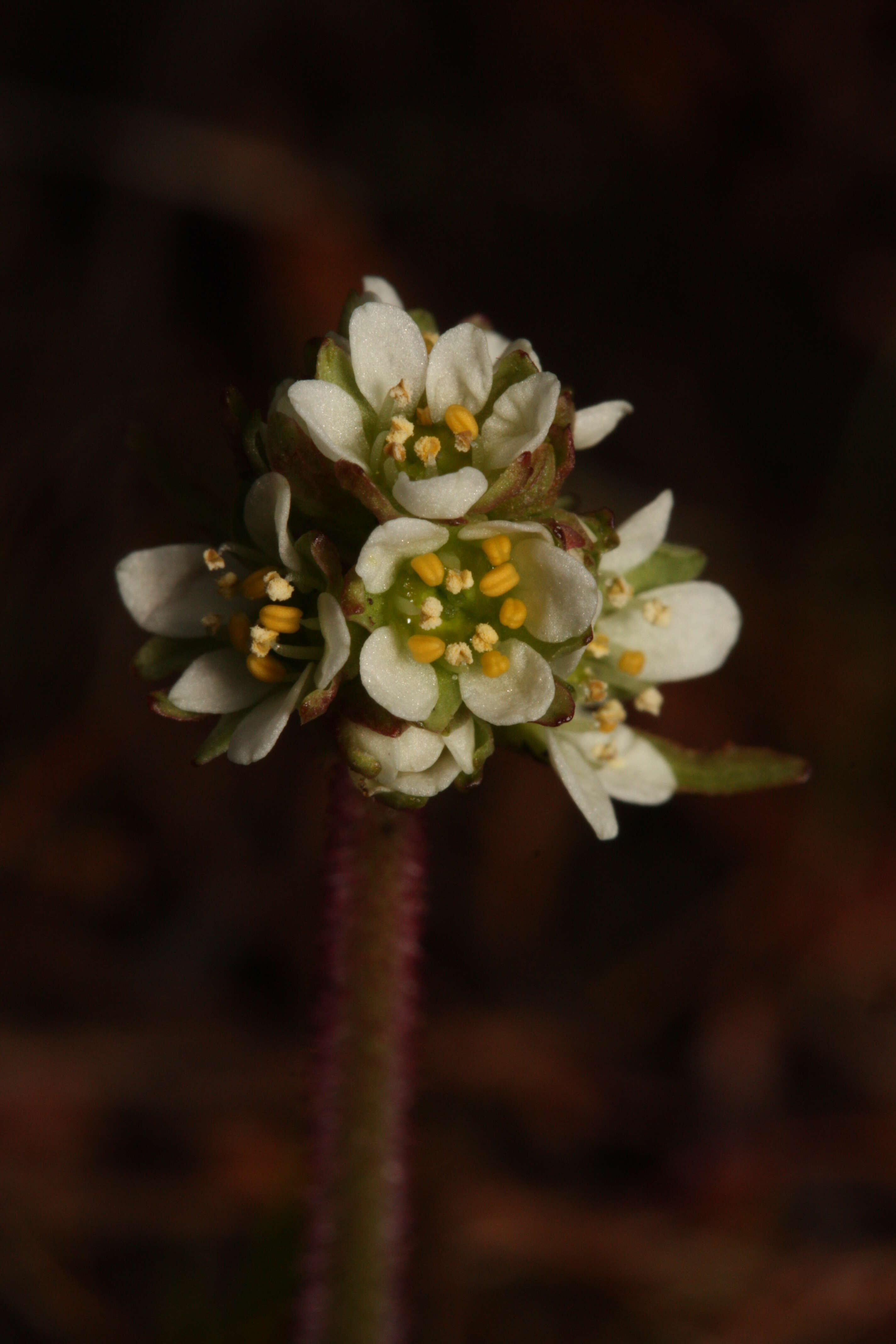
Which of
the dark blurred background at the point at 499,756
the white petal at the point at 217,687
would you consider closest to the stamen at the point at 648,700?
the white petal at the point at 217,687

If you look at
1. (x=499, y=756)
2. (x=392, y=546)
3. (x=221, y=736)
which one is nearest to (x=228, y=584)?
(x=221, y=736)

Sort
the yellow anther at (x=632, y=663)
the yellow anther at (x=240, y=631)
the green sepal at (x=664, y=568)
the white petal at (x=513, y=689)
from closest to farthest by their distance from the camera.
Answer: the white petal at (x=513, y=689) < the yellow anther at (x=240, y=631) < the yellow anther at (x=632, y=663) < the green sepal at (x=664, y=568)

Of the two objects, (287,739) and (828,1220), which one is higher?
(287,739)

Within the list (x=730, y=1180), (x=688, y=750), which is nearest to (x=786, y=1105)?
(x=730, y=1180)

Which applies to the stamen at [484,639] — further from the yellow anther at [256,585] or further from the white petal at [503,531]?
the yellow anther at [256,585]

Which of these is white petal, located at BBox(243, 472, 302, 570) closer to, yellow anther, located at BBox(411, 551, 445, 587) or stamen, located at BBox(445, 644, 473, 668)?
yellow anther, located at BBox(411, 551, 445, 587)

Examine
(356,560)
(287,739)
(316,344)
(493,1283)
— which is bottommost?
(493,1283)

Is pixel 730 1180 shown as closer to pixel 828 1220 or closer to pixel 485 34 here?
pixel 828 1220

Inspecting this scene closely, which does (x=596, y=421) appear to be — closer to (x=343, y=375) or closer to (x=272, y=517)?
(x=343, y=375)
